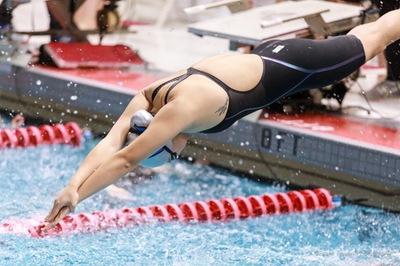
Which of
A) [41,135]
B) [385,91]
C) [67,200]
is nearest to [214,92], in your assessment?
[67,200]

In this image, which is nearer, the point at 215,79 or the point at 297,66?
the point at 215,79

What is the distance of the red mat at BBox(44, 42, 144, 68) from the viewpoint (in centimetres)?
707

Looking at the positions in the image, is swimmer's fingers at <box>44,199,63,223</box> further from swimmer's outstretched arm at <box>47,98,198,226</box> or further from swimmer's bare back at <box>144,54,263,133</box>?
swimmer's bare back at <box>144,54,263,133</box>

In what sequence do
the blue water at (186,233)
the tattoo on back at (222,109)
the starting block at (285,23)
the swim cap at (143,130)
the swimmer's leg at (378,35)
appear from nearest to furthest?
the swim cap at (143,130), the tattoo on back at (222,109), the swimmer's leg at (378,35), the blue water at (186,233), the starting block at (285,23)

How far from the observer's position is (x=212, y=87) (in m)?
4.00

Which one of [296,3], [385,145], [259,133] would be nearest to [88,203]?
[259,133]

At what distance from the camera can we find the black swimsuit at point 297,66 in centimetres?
421

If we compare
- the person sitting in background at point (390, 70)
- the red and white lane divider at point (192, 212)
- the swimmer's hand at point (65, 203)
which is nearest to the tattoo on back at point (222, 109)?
the swimmer's hand at point (65, 203)

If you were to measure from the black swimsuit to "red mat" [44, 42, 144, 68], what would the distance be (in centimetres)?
291

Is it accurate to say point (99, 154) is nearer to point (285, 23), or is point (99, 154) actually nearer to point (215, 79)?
point (215, 79)

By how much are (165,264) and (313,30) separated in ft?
6.96

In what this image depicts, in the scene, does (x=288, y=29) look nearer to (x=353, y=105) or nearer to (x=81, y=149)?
(x=353, y=105)

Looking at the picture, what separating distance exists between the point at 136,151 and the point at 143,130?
13 cm

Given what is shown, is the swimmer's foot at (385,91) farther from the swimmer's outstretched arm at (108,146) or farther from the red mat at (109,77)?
the swimmer's outstretched arm at (108,146)
